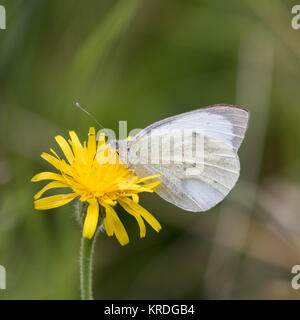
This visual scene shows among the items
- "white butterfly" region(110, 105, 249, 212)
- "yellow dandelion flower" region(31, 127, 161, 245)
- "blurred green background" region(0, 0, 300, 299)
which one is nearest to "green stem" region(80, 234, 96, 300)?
"yellow dandelion flower" region(31, 127, 161, 245)

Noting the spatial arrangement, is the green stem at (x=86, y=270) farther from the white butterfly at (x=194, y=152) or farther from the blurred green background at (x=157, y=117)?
the blurred green background at (x=157, y=117)

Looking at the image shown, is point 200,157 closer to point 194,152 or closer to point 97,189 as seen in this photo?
point 194,152

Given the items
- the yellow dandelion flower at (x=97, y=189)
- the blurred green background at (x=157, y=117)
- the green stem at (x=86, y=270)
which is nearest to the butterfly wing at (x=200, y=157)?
the yellow dandelion flower at (x=97, y=189)

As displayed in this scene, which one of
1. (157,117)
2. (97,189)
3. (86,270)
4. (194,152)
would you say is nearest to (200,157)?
(194,152)

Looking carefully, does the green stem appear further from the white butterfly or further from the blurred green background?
the blurred green background

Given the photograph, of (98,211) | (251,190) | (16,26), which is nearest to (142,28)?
(16,26)
